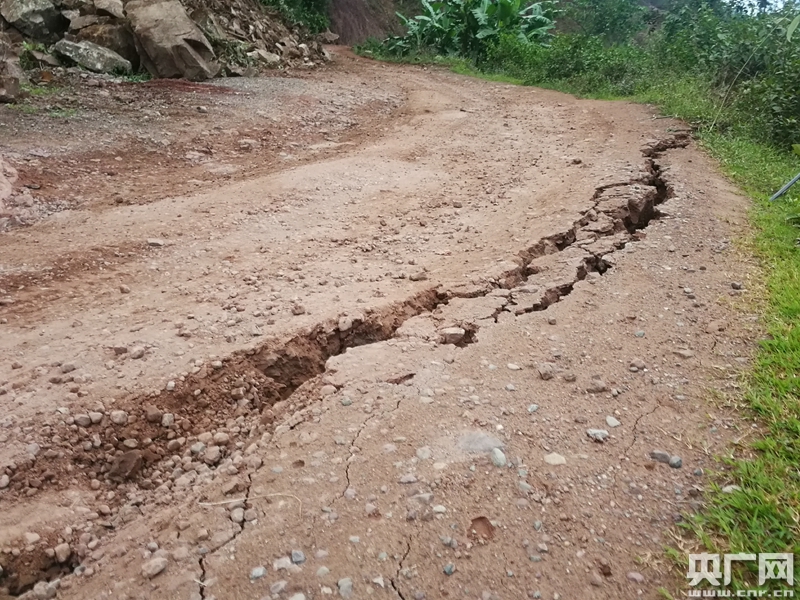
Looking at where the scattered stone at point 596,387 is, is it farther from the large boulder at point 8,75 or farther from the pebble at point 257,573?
the large boulder at point 8,75

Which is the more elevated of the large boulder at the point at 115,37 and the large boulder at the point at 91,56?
the large boulder at the point at 115,37

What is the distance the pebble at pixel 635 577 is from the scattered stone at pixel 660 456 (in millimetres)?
514

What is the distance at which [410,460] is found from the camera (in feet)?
7.13

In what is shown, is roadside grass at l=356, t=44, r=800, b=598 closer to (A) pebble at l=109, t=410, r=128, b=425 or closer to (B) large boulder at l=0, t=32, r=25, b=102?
(A) pebble at l=109, t=410, r=128, b=425

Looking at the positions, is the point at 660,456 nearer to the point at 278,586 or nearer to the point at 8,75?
the point at 278,586

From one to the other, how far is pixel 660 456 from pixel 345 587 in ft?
3.98

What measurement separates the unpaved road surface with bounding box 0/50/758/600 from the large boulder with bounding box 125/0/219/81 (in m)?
4.40

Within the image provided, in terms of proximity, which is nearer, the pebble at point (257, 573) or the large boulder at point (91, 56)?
the pebble at point (257, 573)

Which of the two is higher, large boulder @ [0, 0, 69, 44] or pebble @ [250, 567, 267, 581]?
large boulder @ [0, 0, 69, 44]

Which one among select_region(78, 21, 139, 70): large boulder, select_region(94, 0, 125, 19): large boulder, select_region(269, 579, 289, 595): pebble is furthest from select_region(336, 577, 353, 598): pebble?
select_region(94, 0, 125, 19): large boulder

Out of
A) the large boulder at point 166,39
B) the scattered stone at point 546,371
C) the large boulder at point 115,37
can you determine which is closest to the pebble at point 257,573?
the scattered stone at point 546,371

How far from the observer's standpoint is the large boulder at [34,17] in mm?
8977

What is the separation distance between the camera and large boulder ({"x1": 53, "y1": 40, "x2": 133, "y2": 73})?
8719 mm

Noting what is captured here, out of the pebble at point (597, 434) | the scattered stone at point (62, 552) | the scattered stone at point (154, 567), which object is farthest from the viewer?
the pebble at point (597, 434)
